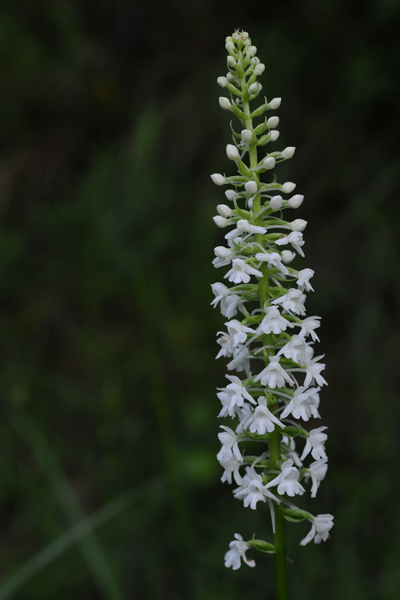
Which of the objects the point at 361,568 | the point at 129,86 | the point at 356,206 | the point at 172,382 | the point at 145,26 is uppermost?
the point at 145,26

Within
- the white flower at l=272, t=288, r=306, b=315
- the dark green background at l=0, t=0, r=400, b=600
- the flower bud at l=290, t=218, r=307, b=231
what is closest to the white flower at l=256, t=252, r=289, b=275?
the white flower at l=272, t=288, r=306, b=315

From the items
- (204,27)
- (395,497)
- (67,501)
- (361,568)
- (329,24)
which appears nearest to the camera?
(67,501)

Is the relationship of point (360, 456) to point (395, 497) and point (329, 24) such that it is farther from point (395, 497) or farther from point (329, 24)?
point (329, 24)

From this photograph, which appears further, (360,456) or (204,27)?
(204,27)

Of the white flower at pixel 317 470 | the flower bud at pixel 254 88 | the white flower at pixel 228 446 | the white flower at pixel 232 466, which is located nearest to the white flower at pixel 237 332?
the white flower at pixel 228 446

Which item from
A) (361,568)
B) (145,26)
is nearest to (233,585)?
(361,568)

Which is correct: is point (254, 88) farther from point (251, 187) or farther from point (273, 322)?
point (273, 322)
